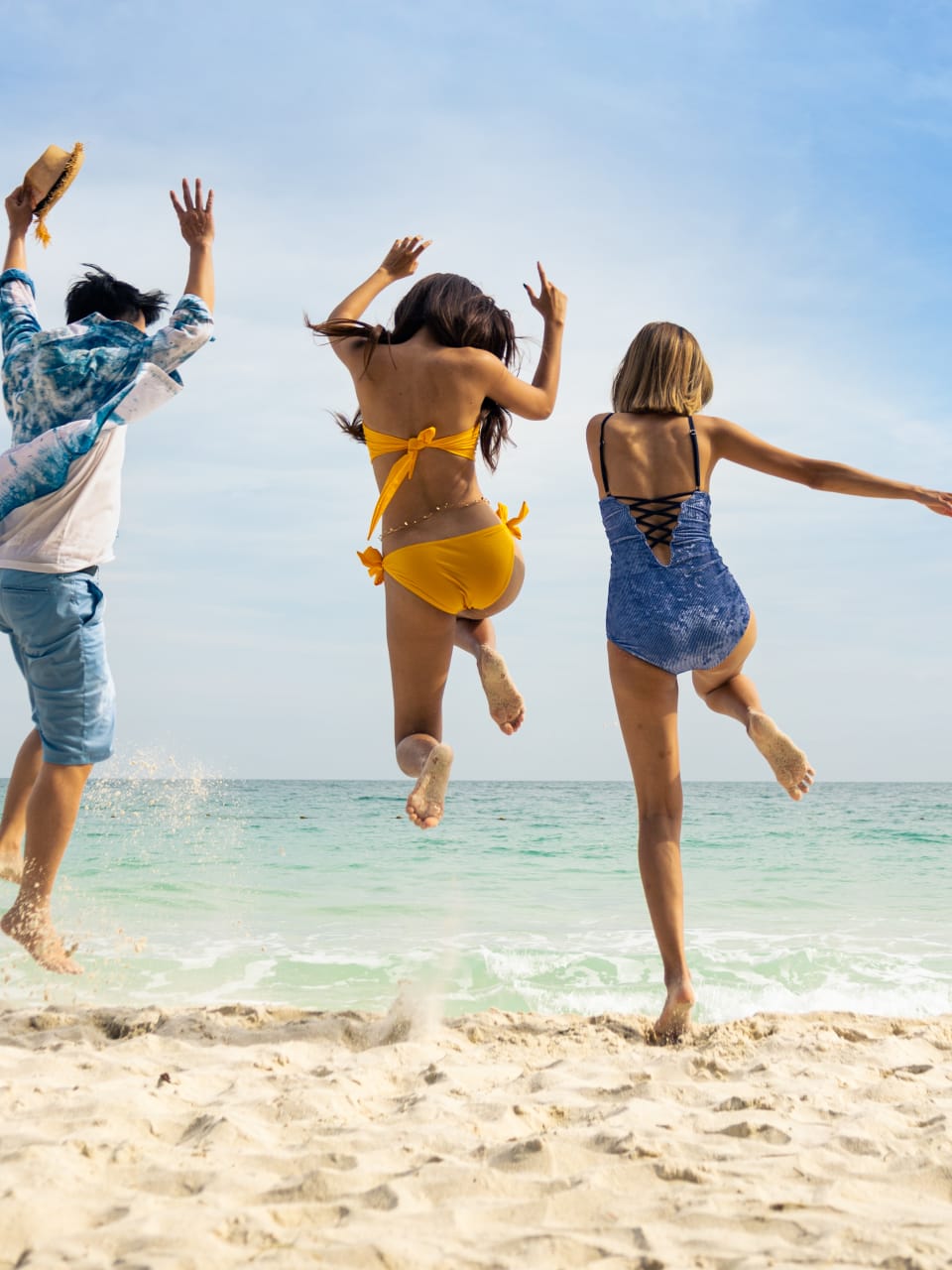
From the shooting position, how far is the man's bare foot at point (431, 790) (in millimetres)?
3801

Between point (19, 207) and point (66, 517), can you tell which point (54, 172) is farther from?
point (66, 517)

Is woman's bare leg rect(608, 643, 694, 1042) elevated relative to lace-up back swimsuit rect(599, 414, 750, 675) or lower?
lower

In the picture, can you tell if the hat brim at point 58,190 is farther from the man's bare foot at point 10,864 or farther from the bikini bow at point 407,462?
the man's bare foot at point 10,864

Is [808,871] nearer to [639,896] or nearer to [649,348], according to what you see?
[639,896]

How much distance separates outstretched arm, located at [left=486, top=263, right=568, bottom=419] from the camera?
13.8ft

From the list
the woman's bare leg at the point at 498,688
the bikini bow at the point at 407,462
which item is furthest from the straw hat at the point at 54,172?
the woman's bare leg at the point at 498,688

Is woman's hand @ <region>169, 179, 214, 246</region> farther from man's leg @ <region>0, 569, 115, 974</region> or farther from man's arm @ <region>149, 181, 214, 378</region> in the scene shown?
man's leg @ <region>0, 569, 115, 974</region>

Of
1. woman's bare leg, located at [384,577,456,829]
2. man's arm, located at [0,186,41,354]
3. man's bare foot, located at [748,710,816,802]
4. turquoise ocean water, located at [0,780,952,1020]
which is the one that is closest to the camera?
man's bare foot, located at [748,710,816,802]

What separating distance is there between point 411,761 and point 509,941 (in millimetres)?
3548

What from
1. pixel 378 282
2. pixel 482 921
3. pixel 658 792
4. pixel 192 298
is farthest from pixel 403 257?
pixel 482 921

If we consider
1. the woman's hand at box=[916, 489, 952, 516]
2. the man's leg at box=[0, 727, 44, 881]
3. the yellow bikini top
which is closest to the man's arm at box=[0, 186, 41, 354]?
the yellow bikini top

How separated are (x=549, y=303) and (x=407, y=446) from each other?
0.95 m

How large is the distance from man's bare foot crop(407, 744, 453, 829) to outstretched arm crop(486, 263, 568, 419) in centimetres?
144

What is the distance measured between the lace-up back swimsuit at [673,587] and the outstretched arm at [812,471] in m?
0.18
